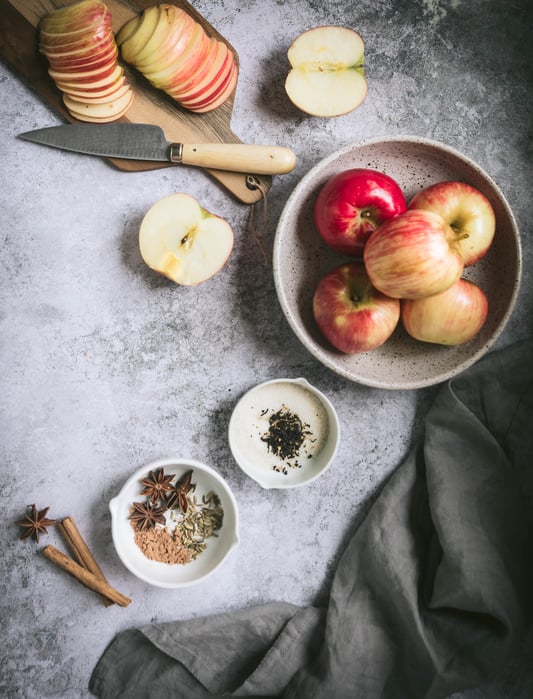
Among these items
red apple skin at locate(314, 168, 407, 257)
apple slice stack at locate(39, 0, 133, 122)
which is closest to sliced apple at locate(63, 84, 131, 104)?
apple slice stack at locate(39, 0, 133, 122)

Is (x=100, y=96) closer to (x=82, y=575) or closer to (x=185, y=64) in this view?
(x=185, y=64)

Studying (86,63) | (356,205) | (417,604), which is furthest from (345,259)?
(417,604)

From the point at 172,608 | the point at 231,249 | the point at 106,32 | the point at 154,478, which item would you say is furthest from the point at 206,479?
the point at 106,32

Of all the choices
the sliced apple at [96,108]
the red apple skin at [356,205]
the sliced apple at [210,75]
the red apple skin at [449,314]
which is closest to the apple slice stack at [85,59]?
the sliced apple at [96,108]

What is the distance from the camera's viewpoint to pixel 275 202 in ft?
4.01

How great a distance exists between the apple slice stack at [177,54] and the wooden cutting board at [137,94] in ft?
→ 0.11

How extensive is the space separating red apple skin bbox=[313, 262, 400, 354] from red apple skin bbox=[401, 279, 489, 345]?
0.12 ft

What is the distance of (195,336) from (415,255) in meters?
0.49

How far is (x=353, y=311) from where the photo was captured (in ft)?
3.46

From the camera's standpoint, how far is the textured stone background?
3.89 ft

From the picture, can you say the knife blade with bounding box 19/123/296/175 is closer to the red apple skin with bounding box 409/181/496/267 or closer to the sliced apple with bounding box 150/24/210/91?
the sliced apple with bounding box 150/24/210/91

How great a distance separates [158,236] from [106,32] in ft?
1.23

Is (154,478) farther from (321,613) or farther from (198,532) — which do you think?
(321,613)

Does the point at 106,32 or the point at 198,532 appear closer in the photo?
the point at 106,32
